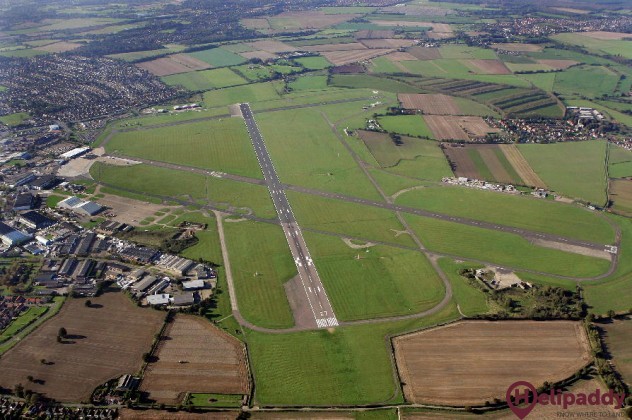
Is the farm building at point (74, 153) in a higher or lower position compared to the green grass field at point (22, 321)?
higher

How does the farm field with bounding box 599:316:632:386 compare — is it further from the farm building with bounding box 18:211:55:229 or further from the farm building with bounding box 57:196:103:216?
the farm building with bounding box 18:211:55:229

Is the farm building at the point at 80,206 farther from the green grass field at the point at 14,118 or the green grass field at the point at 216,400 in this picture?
the green grass field at the point at 14,118

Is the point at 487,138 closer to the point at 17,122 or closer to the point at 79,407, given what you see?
the point at 79,407

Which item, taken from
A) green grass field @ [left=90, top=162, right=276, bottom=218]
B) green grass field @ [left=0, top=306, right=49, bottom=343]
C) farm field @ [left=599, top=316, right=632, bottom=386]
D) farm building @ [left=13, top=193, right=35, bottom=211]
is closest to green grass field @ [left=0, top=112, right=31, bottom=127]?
green grass field @ [left=90, top=162, right=276, bottom=218]

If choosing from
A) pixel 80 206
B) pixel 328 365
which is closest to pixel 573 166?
pixel 328 365

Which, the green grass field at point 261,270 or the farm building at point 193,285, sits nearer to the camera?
the green grass field at point 261,270

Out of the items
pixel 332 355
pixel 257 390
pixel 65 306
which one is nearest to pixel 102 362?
pixel 65 306

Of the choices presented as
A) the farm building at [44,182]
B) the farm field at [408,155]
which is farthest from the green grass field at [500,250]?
the farm building at [44,182]
